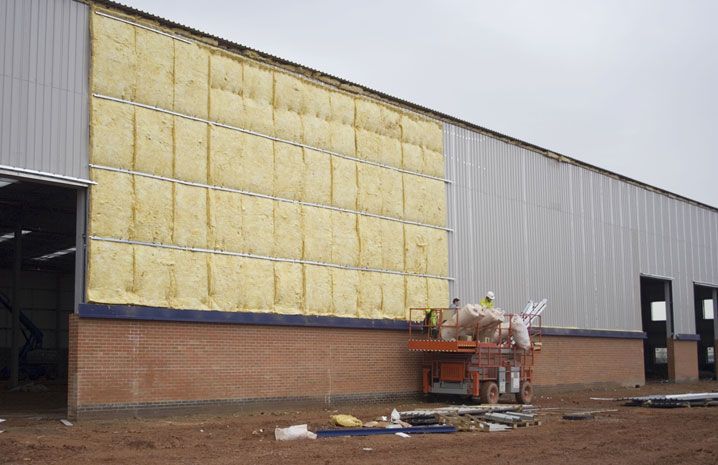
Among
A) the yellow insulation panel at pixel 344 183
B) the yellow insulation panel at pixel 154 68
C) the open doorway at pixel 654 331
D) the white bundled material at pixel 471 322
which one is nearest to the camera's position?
the yellow insulation panel at pixel 154 68

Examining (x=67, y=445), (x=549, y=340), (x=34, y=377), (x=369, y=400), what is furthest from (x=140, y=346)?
(x=34, y=377)

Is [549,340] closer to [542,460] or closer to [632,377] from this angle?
[632,377]

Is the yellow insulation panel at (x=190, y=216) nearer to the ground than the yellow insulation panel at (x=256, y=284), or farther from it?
farther from it

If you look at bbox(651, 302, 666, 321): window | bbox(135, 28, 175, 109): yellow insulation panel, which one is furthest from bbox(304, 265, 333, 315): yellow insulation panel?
bbox(651, 302, 666, 321): window

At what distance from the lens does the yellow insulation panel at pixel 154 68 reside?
19.9 metres

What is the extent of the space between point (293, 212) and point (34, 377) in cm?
2388

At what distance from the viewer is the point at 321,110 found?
962 inches

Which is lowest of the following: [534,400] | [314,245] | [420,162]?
[534,400]

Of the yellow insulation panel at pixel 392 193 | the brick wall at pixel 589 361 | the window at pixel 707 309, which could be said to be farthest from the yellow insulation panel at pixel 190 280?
the window at pixel 707 309

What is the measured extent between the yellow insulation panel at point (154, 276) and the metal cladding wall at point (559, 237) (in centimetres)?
1108

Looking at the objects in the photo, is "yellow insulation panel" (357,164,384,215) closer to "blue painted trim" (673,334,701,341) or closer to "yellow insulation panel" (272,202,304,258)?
"yellow insulation panel" (272,202,304,258)

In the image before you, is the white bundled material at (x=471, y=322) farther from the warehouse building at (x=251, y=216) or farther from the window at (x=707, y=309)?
the window at (x=707, y=309)

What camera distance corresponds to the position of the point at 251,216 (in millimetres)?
21891

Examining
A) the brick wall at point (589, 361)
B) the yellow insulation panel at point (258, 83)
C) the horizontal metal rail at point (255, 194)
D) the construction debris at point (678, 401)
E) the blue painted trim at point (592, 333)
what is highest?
the yellow insulation panel at point (258, 83)
